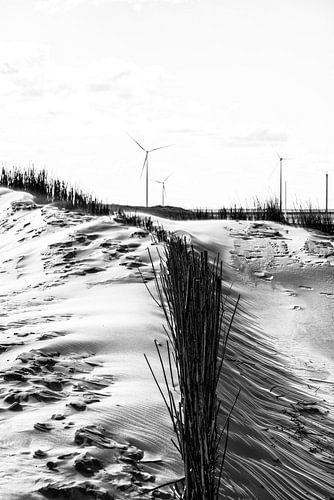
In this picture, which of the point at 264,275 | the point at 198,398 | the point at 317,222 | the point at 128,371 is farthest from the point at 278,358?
the point at 317,222

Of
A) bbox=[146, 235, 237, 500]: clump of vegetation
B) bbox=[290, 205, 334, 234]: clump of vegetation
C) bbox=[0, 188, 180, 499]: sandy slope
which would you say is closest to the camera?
bbox=[146, 235, 237, 500]: clump of vegetation

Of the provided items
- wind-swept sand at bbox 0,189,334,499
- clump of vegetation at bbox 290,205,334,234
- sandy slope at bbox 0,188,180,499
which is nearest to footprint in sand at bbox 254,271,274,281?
wind-swept sand at bbox 0,189,334,499

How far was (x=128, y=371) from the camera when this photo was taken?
4070mm

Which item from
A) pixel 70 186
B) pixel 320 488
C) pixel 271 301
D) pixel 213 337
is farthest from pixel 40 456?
pixel 70 186

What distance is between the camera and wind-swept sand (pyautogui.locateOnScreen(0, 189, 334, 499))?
3010 mm

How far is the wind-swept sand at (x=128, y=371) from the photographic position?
3010mm

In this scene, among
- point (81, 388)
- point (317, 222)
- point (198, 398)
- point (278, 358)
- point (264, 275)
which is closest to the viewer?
Result: point (198, 398)

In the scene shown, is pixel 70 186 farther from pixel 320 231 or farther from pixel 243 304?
pixel 243 304

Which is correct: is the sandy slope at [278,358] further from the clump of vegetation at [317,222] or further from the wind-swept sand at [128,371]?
the clump of vegetation at [317,222]

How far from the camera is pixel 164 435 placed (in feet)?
10.7

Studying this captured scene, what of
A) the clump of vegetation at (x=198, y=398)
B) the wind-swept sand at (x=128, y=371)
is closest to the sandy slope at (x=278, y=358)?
the wind-swept sand at (x=128, y=371)

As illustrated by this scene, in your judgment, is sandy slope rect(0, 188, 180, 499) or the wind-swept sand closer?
sandy slope rect(0, 188, 180, 499)

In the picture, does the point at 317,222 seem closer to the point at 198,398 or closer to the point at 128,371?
the point at 128,371

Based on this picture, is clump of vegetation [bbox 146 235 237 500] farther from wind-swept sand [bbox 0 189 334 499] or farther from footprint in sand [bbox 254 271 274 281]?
footprint in sand [bbox 254 271 274 281]
